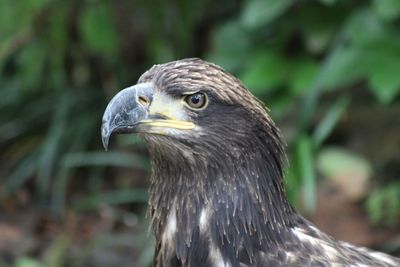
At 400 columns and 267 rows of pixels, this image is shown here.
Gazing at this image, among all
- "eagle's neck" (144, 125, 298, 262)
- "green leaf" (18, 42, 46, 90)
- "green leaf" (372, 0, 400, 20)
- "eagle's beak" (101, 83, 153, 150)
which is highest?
"green leaf" (18, 42, 46, 90)

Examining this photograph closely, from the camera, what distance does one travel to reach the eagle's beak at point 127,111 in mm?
3861

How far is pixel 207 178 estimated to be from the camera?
13.4 ft

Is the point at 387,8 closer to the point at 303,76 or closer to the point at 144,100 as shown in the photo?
the point at 303,76

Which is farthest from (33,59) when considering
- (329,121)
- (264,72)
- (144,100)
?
(144,100)

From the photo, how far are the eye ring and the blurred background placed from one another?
243 centimetres

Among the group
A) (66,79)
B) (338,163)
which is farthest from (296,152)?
(66,79)

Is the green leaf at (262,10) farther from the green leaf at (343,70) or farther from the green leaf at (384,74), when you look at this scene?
the green leaf at (384,74)

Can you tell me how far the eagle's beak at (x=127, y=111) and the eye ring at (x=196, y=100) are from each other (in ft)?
0.46

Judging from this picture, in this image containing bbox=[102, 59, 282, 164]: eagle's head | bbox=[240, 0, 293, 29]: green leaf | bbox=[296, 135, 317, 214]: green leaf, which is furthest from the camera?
bbox=[240, 0, 293, 29]: green leaf

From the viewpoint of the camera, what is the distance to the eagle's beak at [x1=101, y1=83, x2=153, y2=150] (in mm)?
3861

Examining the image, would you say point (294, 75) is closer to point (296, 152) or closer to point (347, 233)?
point (296, 152)

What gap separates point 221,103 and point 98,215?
3.76 meters

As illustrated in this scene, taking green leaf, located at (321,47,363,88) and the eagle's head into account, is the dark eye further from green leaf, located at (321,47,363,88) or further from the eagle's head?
green leaf, located at (321,47,363,88)

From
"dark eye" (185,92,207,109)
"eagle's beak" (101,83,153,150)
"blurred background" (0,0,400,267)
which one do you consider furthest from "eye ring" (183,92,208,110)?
"blurred background" (0,0,400,267)
